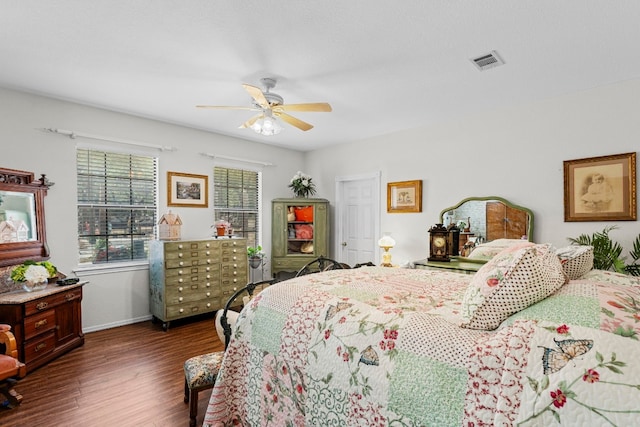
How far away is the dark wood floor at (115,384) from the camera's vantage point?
218 centimetres

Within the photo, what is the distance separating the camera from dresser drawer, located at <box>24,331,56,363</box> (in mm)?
2790

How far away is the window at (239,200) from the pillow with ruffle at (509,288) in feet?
14.6

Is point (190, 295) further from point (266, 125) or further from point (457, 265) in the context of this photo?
point (457, 265)

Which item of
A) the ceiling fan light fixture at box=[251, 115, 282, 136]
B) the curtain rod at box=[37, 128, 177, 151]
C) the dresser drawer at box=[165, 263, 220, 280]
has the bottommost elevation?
the dresser drawer at box=[165, 263, 220, 280]

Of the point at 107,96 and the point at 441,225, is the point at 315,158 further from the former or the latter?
the point at 107,96

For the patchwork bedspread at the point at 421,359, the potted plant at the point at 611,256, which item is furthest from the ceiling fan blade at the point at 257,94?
the potted plant at the point at 611,256

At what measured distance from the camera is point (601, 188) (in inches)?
124

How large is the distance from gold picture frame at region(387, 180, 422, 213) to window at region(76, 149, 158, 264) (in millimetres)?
3311

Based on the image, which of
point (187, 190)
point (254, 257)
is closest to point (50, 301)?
point (187, 190)

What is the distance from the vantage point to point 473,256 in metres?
3.77

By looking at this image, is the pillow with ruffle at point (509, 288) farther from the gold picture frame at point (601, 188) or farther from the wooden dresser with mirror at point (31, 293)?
the wooden dresser with mirror at point (31, 293)

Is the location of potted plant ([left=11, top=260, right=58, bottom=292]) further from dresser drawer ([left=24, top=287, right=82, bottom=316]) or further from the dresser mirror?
the dresser mirror

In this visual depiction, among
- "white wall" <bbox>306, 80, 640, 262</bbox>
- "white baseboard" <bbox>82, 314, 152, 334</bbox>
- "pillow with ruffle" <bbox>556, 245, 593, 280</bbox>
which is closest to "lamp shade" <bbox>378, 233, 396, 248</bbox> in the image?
"white wall" <bbox>306, 80, 640, 262</bbox>

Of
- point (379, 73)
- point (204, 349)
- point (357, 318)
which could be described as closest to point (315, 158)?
point (379, 73)
